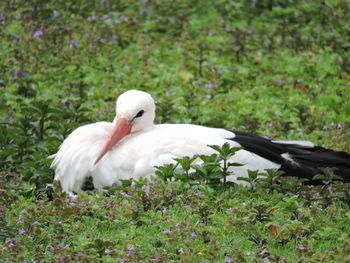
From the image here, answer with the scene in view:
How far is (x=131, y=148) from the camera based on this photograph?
6.04 m

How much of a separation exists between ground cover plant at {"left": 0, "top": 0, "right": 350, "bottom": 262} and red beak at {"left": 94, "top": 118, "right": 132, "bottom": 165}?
35 cm

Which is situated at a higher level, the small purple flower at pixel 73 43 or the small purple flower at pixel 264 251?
the small purple flower at pixel 73 43

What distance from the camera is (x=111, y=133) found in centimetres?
623

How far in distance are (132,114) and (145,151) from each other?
41 centimetres

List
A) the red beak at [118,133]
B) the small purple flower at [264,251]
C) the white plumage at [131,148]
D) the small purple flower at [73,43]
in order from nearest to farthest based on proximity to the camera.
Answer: the small purple flower at [264,251] < the white plumage at [131,148] < the red beak at [118,133] < the small purple flower at [73,43]

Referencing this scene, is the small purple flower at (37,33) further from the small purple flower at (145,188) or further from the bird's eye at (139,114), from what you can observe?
the small purple flower at (145,188)

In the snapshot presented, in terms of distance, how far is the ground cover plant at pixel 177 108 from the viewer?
4.61 metres

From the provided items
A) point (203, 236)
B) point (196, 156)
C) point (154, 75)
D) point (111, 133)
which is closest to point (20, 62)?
point (154, 75)

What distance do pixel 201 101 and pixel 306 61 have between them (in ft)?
5.12

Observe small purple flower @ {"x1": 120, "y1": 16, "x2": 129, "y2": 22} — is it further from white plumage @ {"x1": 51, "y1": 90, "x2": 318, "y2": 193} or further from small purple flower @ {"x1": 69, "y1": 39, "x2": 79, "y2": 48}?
white plumage @ {"x1": 51, "y1": 90, "x2": 318, "y2": 193}

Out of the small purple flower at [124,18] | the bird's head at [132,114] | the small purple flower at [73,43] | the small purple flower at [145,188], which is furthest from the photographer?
the small purple flower at [124,18]

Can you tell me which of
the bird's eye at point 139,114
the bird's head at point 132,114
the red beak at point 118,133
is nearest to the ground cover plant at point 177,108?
the red beak at point 118,133

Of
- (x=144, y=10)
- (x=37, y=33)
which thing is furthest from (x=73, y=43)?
(x=144, y=10)

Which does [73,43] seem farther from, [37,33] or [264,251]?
[264,251]
